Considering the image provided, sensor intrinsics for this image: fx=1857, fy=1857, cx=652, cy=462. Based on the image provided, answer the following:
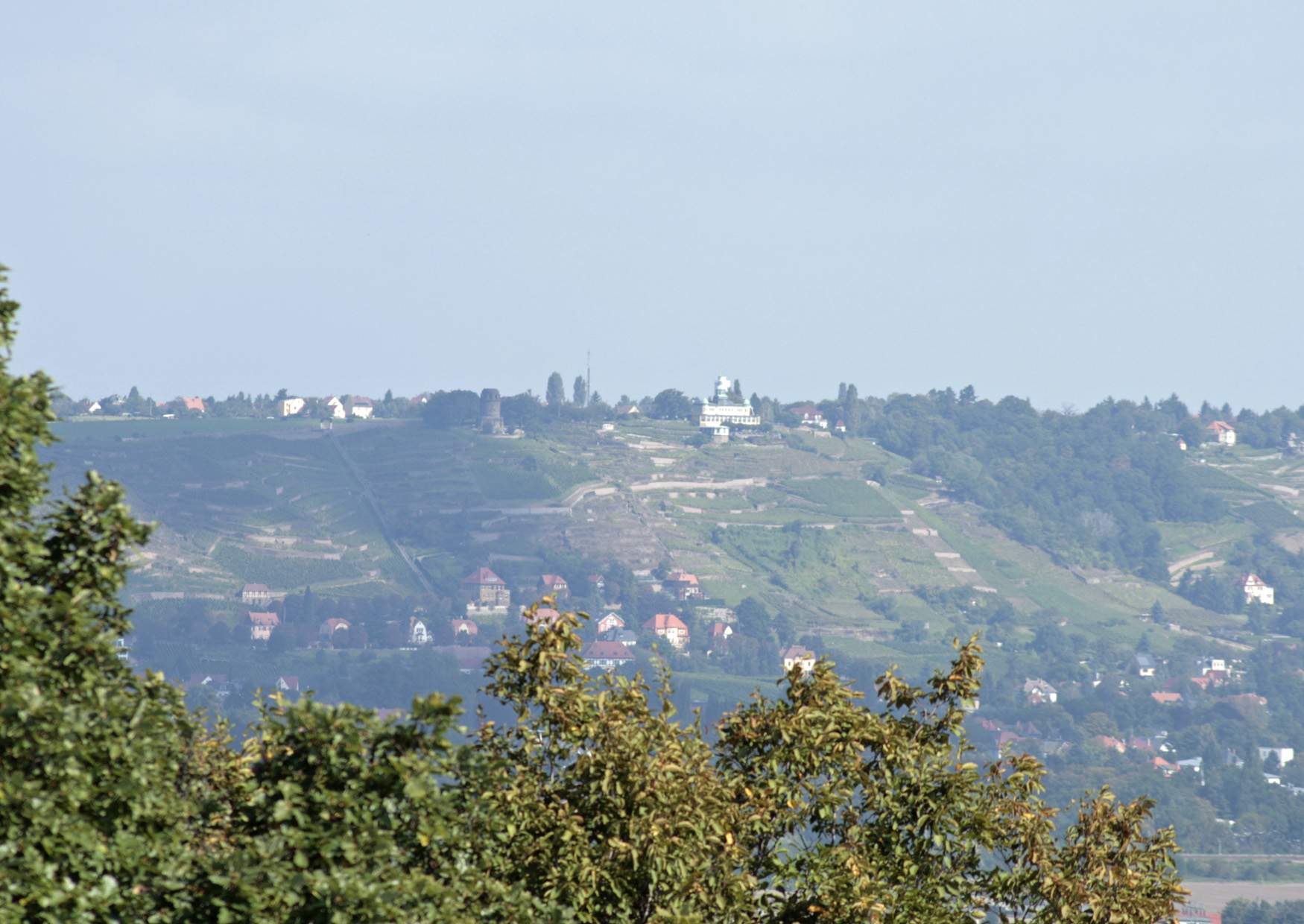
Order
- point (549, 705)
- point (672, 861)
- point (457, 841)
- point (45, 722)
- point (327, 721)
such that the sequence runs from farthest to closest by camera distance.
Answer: point (549, 705) < point (672, 861) < point (457, 841) < point (327, 721) < point (45, 722)

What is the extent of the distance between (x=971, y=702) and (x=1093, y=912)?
75.7 inches

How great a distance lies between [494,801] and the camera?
39.7 feet

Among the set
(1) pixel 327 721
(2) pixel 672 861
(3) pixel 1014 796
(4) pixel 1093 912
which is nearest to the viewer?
(1) pixel 327 721

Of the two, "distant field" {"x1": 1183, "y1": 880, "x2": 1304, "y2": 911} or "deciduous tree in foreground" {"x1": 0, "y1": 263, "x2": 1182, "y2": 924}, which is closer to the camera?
"deciduous tree in foreground" {"x1": 0, "y1": 263, "x2": 1182, "y2": 924}

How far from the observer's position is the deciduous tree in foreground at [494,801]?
31.4 feet

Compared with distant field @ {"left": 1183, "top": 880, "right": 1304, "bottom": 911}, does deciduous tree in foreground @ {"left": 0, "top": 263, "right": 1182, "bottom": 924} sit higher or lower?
higher

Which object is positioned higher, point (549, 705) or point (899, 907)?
point (549, 705)

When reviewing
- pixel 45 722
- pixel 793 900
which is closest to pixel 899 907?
pixel 793 900

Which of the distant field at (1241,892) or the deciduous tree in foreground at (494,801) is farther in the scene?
the distant field at (1241,892)

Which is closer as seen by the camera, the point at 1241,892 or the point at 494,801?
the point at 494,801

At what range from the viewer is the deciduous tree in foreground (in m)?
9.57

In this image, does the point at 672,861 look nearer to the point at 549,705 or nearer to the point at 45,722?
the point at 549,705

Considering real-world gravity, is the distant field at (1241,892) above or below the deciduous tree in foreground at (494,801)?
below

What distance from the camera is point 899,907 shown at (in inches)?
552
